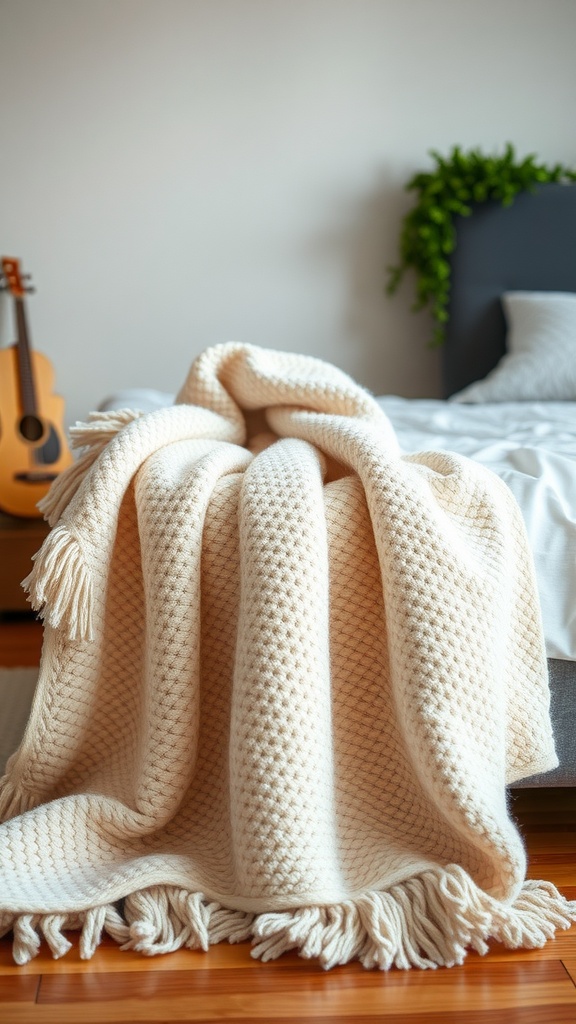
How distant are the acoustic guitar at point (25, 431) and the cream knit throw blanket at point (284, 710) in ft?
4.32

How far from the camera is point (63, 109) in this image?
9.87 ft

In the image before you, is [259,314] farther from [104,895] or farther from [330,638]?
[104,895]

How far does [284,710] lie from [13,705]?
0.96 meters

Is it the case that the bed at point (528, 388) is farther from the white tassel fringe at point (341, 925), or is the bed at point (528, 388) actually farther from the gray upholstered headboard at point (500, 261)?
the white tassel fringe at point (341, 925)

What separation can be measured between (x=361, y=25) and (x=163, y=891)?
2789 millimetres

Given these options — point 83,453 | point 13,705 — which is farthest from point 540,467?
point 13,705

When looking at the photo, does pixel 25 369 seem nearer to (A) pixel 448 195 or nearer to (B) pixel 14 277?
(B) pixel 14 277

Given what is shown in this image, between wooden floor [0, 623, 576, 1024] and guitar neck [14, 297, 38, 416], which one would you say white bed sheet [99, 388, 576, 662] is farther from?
guitar neck [14, 297, 38, 416]

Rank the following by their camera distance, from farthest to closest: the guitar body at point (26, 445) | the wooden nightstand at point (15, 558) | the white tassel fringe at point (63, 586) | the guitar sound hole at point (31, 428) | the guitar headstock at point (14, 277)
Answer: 1. the guitar headstock at point (14, 277)
2. the guitar sound hole at point (31, 428)
3. the guitar body at point (26, 445)
4. the wooden nightstand at point (15, 558)
5. the white tassel fringe at point (63, 586)

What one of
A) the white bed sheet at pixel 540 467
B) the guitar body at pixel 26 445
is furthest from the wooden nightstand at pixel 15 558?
the white bed sheet at pixel 540 467

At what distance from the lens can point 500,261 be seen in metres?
2.94

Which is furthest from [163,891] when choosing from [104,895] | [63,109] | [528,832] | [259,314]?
[63,109]

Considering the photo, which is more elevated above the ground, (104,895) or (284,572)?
(284,572)

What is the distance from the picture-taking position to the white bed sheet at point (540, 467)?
118 centimetres
